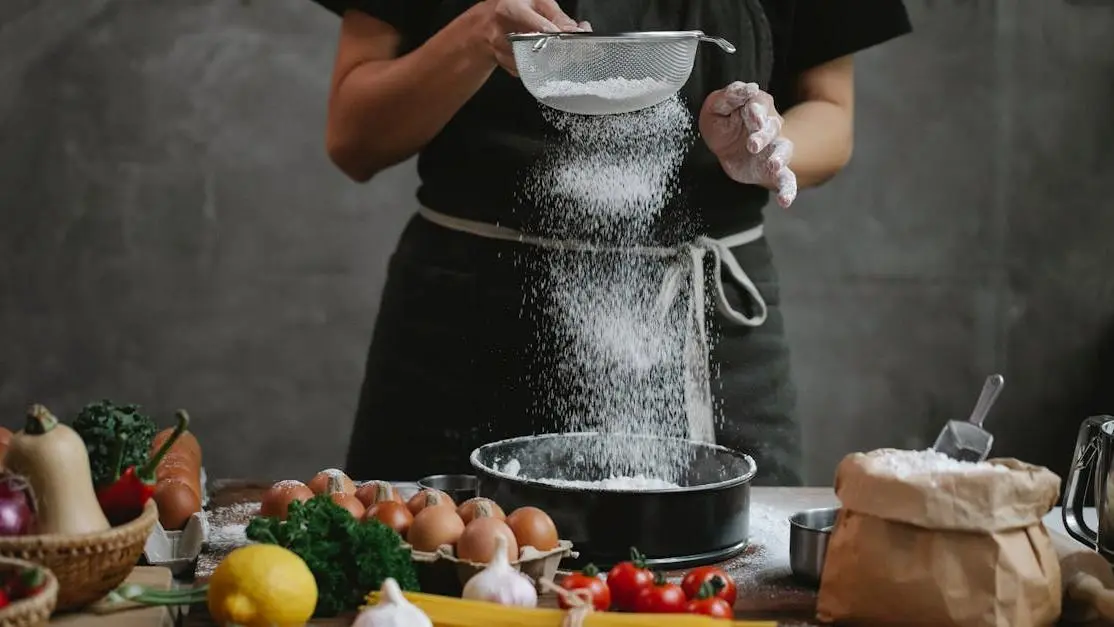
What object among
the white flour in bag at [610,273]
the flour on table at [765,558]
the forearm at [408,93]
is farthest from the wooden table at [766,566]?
the forearm at [408,93]

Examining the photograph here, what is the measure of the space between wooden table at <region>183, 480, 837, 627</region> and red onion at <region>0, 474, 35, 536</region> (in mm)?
191

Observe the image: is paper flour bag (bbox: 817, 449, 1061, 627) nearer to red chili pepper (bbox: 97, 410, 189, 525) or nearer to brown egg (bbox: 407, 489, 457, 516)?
brown egg (bbox: 407, 489, 457, 516)

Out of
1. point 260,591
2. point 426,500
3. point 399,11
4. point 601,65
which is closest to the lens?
point 260,591

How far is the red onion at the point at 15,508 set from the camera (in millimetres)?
1293

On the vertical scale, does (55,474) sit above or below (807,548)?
above

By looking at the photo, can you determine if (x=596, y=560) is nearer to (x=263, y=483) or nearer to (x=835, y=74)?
(x=263, y=483)

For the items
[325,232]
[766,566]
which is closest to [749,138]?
[766,566]

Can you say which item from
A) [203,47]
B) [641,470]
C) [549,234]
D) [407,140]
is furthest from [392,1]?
[641,470]

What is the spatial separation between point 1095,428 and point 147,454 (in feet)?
3.27

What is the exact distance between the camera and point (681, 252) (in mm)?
2250

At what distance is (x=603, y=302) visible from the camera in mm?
2311

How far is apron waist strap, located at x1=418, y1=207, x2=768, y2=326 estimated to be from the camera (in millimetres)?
2240

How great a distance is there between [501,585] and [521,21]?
2.95 feet

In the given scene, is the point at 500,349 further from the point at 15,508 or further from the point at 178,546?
the point at 15,508
